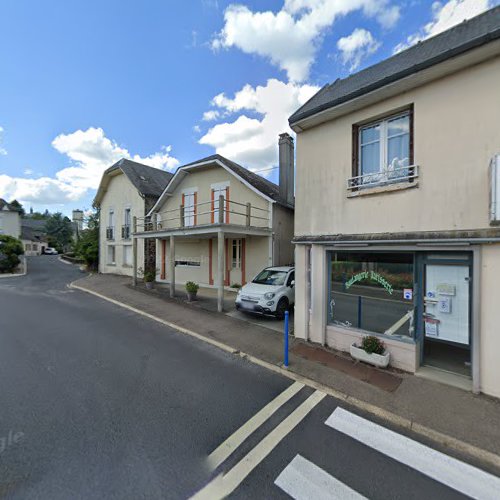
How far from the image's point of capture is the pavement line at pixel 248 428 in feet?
9.20

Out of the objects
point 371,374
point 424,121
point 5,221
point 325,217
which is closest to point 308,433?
point 371,374

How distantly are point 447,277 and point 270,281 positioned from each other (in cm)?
497

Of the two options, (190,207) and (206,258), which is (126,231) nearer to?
(190,207)

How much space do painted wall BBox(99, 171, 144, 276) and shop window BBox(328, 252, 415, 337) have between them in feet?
43.7

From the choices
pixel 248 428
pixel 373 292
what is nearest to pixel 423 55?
pixel 373 292

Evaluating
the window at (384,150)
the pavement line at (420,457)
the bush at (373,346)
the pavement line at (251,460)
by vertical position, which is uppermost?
the window at (384,150)

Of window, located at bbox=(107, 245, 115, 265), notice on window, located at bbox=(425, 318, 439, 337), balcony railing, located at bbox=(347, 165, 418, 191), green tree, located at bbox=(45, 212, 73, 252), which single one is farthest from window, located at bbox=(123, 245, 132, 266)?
green tree, located at bbox=(45, 212, 73, 252)

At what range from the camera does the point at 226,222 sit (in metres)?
12.6

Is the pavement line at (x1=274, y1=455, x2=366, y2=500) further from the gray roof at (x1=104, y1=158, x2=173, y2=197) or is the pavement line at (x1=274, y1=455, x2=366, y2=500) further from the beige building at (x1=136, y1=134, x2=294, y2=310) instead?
the gray roof at (x1=104, y1=158, x2=173, y2=197)

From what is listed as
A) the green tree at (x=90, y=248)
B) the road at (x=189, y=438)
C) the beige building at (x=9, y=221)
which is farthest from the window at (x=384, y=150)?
the beige building at (x=9, y=221)

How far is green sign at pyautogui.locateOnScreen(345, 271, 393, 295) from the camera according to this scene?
200 inches

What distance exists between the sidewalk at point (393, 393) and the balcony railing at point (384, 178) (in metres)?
3.53

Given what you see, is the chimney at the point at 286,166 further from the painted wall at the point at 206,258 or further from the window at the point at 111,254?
the window at the point at 111,254

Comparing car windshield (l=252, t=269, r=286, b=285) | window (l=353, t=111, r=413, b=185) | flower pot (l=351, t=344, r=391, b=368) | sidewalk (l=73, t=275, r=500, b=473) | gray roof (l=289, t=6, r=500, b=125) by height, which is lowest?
sidewalk (l=73, t=275, r=500, b=473)
